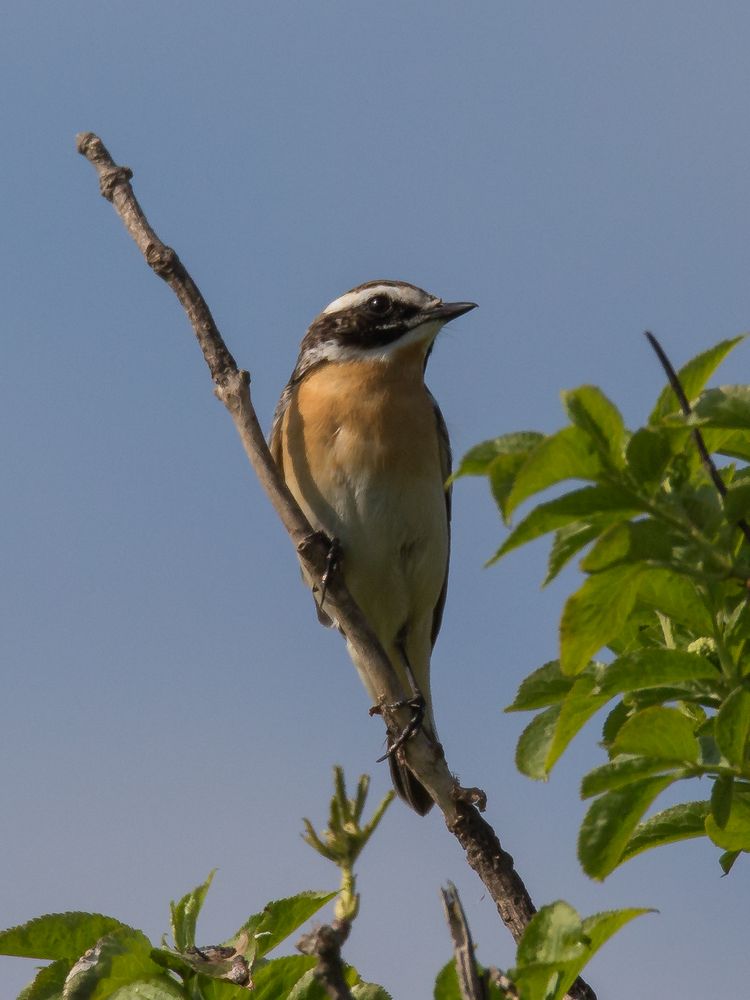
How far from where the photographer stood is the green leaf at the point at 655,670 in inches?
118

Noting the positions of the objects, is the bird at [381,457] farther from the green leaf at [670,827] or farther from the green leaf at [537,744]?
the green leaf at [670,827]

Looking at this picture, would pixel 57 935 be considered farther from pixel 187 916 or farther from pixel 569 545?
pixel 569 545

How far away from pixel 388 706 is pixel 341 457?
315 cm

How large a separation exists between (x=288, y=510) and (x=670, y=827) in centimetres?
251

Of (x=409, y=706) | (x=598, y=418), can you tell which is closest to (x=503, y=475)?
(x=598, y=418)

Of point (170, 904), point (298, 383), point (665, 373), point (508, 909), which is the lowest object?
point (508, 909)

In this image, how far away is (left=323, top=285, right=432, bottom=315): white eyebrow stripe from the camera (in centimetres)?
955

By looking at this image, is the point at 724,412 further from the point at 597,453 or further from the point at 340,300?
the point at 340,300

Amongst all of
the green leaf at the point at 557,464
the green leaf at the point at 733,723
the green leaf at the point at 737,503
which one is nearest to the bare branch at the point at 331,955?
the green leaf at the point at 557,464

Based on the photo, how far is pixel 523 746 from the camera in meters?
3.52

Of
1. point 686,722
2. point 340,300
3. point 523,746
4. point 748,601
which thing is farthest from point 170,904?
point 340,300

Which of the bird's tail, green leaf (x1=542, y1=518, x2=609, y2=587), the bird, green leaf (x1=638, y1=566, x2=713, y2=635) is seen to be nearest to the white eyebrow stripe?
the bird

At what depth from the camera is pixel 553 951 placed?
9.38 feet

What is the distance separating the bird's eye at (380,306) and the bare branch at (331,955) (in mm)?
7685
